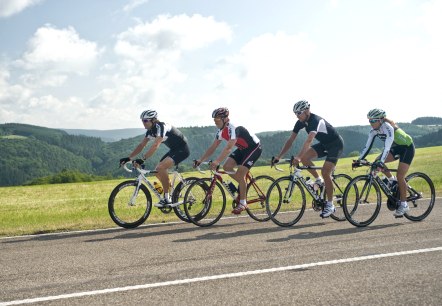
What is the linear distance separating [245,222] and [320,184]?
76.2 inches

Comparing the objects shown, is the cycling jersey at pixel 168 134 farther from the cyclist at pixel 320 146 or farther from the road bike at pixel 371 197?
the road bike at pixel 371 197

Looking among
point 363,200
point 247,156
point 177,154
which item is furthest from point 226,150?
point 363,200

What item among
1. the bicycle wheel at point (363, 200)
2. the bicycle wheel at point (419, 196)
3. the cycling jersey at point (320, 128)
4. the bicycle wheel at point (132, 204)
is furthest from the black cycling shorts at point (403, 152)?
the bicycle wheel at point (132, 204)

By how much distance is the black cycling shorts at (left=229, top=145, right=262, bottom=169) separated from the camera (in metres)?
10.3

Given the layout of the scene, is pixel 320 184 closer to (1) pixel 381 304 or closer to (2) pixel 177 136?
(2) pixel 177 136

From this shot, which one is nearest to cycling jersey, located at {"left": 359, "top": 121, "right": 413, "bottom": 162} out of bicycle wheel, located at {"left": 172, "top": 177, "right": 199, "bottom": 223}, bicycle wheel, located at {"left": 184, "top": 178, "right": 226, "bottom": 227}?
bicycle wheel, located at {"left": 184, "top": 178, "right": 226, "bottom": 227}

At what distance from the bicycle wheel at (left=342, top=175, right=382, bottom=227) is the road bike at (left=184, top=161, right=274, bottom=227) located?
6.97 feet

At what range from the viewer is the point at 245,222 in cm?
1024

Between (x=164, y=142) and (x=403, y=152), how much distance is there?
5430mm

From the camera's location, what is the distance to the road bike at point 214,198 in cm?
1006

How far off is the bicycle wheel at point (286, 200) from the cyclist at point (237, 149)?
72 centimetres

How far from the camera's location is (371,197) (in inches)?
367

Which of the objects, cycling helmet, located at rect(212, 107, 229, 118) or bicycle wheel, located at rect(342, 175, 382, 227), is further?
cycling helmet, located at rect(212, 107, 229, 118)

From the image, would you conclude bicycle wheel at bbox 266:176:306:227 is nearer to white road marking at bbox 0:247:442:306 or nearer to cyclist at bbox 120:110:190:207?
cyclist at bbox 120:110:190:207
